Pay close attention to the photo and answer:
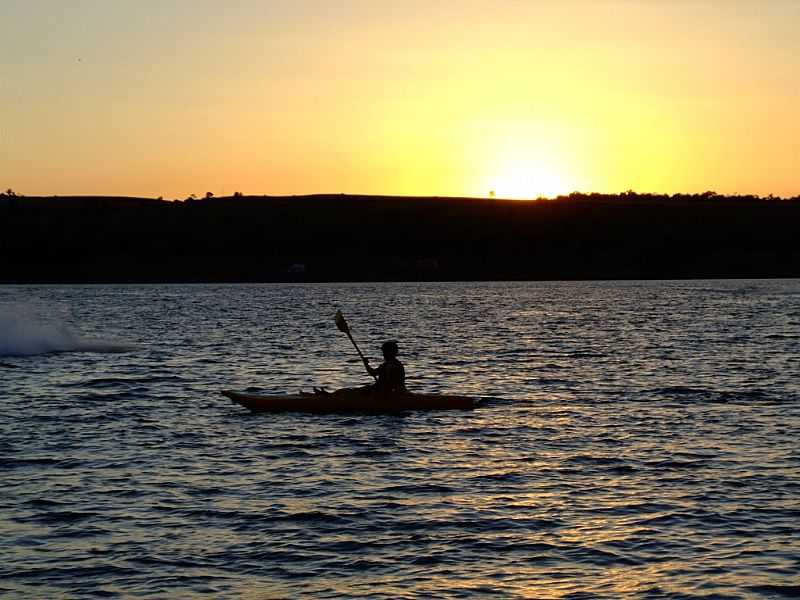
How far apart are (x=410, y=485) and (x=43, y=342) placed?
113 ft

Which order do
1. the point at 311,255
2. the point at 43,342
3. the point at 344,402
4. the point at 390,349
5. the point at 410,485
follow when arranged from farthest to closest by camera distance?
the point at 311,255
the point at 43,342
the point at 344,402
the point at 390,349
the point at 410,485

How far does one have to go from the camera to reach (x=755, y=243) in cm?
19550

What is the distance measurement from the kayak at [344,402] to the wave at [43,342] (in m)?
23.1

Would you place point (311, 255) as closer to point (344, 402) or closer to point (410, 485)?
point (344, 402)

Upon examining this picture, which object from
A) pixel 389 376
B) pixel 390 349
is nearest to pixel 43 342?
pixel 389 376

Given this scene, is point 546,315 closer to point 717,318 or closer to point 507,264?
point 717,318

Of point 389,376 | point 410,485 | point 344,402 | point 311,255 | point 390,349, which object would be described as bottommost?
point 410,485

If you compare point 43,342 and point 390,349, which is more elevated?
point 390,349

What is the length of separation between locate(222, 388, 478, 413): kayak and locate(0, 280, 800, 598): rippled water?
354 millimetres

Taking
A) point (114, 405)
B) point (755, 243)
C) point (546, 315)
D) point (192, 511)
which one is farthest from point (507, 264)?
point (192, 511)

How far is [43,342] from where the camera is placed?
49.5m

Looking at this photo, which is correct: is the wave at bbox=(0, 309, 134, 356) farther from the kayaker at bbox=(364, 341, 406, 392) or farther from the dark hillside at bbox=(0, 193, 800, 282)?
the dark hillside at bbox=(0, 193, 800, 282)

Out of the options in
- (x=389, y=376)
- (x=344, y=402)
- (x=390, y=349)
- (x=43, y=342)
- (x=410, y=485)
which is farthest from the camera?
(x=43, y=342)

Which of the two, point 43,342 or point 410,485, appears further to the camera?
point 43,342
